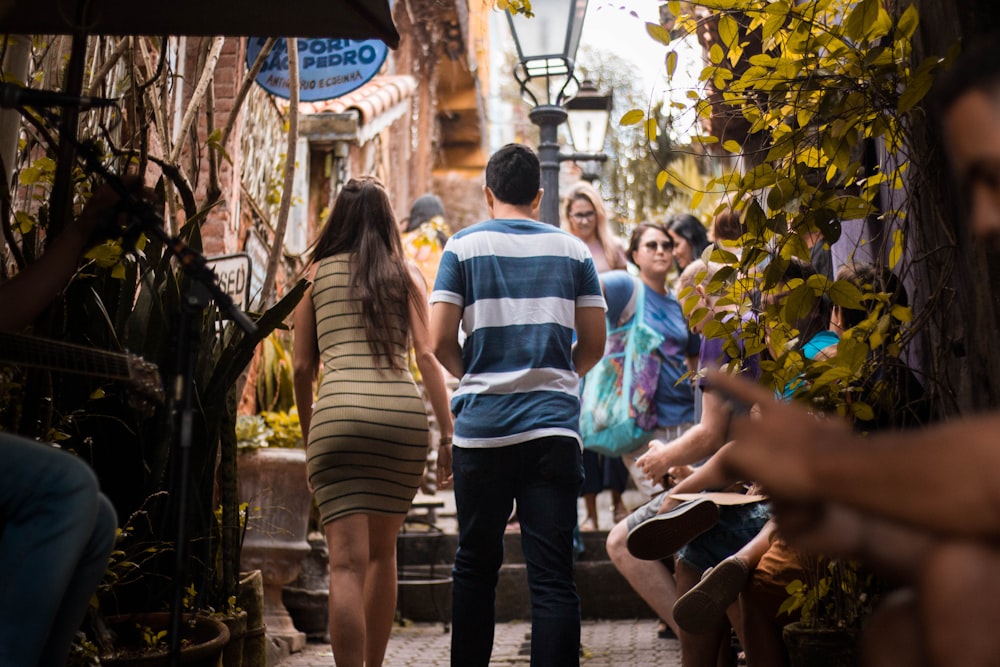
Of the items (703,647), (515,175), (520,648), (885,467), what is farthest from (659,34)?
(520,648)

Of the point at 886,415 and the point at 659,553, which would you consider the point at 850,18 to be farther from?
the point at 659,553

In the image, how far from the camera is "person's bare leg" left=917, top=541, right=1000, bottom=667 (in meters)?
1.26

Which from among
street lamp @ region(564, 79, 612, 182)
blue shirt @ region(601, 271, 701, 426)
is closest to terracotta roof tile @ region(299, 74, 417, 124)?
street lamp @ region(564, 79, 612, 182)

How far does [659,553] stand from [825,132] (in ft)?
5.36

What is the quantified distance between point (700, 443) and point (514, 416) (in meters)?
0.88

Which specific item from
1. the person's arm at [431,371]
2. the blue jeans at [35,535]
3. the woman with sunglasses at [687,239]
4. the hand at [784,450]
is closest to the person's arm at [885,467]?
the hand at [784,450]

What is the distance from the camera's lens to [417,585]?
7.45m

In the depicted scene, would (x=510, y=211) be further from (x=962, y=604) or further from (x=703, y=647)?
(x=962, y=604)

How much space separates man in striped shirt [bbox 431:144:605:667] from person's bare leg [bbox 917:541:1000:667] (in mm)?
3005

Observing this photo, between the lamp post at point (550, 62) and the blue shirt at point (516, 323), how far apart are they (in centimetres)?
258

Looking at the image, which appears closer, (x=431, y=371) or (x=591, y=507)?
(x=431, y=371)

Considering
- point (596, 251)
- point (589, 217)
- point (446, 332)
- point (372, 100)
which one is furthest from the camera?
point (372, 100)

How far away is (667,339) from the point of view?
7.47 meters

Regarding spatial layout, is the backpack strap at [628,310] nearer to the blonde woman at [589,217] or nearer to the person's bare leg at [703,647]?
the blonde woman at [589,217]
